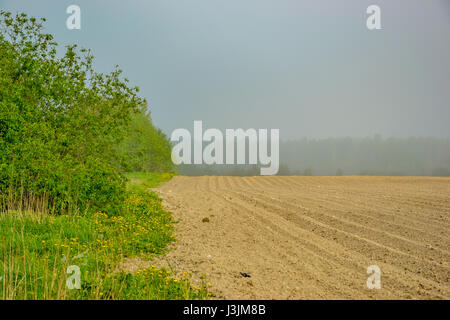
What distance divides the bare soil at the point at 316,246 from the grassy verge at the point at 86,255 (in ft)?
1.70

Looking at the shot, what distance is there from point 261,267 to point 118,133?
6683mm

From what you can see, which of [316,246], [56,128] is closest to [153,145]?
[56,128]

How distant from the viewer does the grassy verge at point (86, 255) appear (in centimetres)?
450

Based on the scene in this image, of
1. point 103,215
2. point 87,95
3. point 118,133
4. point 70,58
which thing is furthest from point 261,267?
point 70,58

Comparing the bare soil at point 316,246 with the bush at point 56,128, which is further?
the bush at point 56,128

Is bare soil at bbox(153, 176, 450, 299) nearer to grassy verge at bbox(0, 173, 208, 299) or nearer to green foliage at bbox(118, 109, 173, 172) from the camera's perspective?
grassy verge at bbox(0, 173, 208, 299)

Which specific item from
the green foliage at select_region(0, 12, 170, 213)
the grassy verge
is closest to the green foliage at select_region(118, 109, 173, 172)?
the green foliage at select_region(0, 12, 170, 213)

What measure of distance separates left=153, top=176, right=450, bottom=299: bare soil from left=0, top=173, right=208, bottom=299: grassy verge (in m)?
0.52

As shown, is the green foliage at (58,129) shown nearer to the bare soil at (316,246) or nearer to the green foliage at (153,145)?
the bare soil at (316,246)

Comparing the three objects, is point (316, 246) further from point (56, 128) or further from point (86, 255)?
point (56, 128)

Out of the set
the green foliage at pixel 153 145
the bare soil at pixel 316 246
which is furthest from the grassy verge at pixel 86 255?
the green foliage at pixel 153 145

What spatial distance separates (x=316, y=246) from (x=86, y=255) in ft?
13.9

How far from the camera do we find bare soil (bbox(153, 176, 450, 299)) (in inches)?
194
